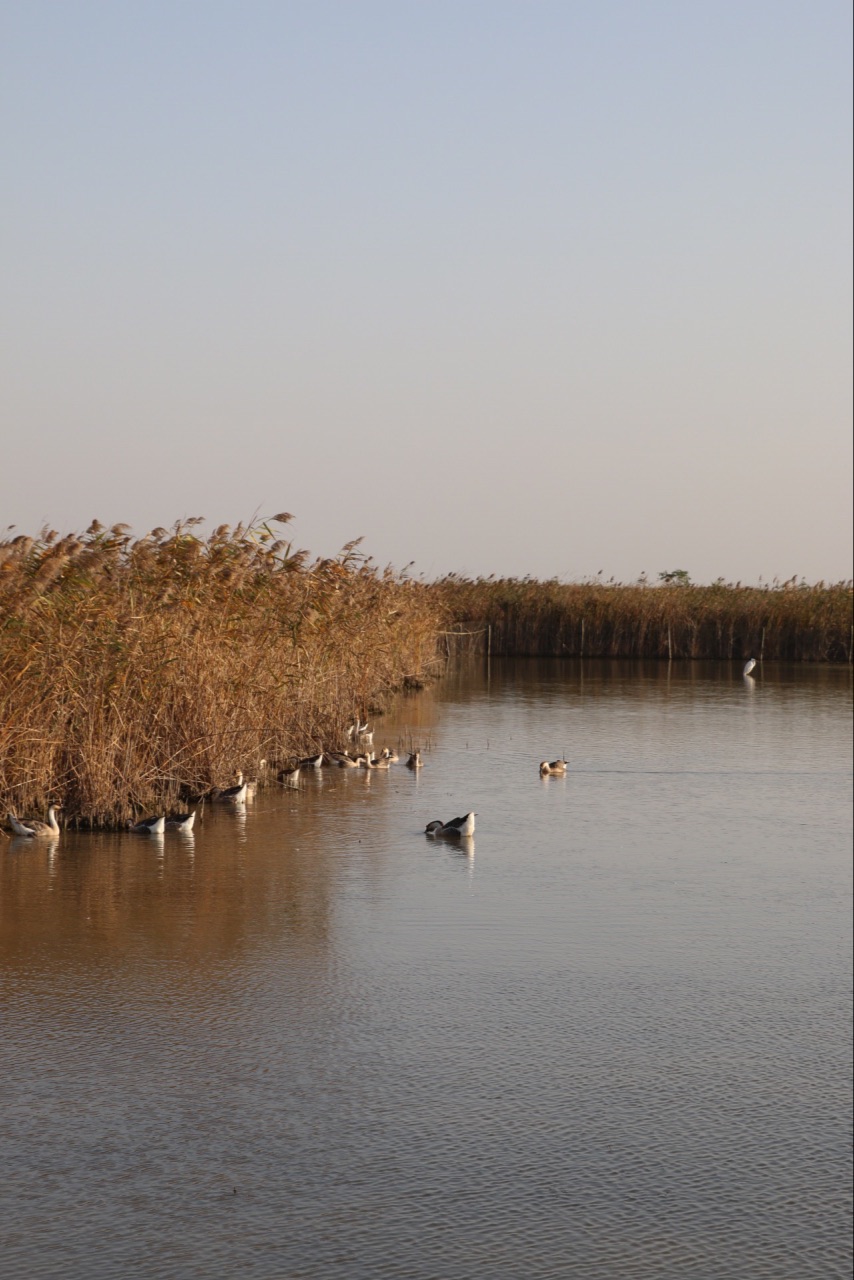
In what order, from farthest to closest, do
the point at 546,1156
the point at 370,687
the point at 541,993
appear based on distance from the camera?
A: the point at 370,687 < the point at 541,993 < the point at 546,1156

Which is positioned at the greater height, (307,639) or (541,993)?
(307,639)

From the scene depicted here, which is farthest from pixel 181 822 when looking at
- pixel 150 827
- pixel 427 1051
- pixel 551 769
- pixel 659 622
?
pixel 659 622

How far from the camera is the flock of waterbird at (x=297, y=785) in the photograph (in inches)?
334

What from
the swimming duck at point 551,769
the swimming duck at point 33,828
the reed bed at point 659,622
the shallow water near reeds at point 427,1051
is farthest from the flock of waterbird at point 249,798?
the reed bed at point 659,622

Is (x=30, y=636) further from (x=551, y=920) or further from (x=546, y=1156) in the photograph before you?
Result: (x=546, y=1156)

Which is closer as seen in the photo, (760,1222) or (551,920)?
(760,1222)

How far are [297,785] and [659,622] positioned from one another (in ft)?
64.2

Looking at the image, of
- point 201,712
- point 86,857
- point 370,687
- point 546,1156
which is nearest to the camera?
point 546,1156

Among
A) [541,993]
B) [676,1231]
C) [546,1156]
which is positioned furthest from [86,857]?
[676,1231]

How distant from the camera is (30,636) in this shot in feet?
30.5

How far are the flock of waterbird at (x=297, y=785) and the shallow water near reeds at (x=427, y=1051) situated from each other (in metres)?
0.15

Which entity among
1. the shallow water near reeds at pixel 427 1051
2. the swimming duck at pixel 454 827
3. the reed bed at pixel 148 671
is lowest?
the shallow water near reeds at pixel 427 1051

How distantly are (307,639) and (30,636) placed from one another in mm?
4127

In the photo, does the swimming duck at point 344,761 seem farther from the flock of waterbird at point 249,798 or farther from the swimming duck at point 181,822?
the swimming duck at point 181,822
